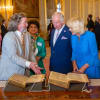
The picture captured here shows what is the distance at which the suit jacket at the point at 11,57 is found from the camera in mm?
3195

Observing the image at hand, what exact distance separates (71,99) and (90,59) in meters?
1.30

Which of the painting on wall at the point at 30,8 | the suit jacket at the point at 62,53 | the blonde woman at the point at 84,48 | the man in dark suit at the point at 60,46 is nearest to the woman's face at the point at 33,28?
the man in dark suit at the point at 60,46

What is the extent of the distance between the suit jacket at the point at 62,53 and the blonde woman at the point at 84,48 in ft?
1.66

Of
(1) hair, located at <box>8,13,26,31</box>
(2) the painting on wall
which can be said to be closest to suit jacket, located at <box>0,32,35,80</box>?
(1) hair, located at <box>8,13,26,31</box>

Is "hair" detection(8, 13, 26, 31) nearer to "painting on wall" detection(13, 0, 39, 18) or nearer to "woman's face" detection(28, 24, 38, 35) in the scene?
"woman's face" detection(28, 24, 38, 35)

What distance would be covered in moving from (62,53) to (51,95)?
1836mm

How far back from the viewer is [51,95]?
7.93ft

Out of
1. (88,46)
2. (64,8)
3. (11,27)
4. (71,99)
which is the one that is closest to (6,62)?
(11,27)

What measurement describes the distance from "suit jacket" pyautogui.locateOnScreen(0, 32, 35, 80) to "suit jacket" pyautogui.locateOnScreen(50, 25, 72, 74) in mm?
885

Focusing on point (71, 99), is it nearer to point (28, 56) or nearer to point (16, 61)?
point (16, 61)

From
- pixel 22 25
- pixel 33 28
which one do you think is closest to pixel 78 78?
pixel 22 25

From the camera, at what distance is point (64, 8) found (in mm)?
19609

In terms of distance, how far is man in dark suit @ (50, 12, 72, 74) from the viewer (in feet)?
13.4

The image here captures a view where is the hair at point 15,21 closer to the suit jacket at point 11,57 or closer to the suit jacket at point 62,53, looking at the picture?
the suit jacket at point 11,57
